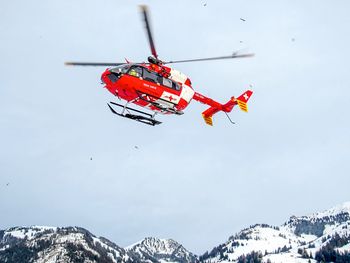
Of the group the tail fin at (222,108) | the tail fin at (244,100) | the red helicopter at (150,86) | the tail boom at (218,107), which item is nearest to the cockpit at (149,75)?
the red helicopter at (150,86)

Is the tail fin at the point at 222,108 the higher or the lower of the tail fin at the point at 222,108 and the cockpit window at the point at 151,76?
the higher

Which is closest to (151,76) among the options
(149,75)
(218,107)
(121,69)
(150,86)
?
(149,75)

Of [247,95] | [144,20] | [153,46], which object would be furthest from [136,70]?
[247,95]

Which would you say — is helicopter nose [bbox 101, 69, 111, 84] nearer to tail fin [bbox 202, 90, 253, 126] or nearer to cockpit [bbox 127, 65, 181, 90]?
cockpit [bbox 127, 65, 181, 90]

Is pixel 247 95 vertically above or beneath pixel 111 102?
above

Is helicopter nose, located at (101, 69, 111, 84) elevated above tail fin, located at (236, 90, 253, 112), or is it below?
below

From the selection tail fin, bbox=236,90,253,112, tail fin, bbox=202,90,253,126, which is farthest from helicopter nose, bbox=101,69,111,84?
tail fin, bbox=236,90,253,112

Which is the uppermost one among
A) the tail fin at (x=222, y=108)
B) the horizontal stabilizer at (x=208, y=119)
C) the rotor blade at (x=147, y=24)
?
the tail fin at (x=222, y=108)

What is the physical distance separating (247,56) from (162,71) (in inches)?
338

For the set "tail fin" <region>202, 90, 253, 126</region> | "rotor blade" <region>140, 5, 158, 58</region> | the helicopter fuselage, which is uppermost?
"tail fin" <region>202, 90, 253, 126</region>

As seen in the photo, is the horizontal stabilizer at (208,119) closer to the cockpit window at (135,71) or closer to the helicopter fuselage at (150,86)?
the helicopter fuselage at (150,86)

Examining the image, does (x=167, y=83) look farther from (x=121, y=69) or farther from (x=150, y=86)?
(x=121, y=69)

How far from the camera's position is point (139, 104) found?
124ft

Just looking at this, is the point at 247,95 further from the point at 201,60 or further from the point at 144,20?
the point at 144,20
